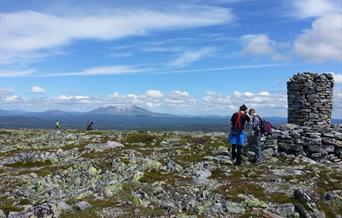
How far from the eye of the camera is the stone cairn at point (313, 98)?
1437 inches

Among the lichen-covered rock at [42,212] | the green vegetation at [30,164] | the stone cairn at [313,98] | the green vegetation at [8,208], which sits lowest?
the green vegetation at [8,208]

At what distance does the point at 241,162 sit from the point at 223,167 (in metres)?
2.30

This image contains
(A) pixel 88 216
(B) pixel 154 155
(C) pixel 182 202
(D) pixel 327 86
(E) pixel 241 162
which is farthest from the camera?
(D) pixel 327 86

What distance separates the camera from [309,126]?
1359 inches

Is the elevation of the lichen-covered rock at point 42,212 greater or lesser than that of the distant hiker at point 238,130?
lesser

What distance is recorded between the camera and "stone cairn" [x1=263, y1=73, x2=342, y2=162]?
30609 mm

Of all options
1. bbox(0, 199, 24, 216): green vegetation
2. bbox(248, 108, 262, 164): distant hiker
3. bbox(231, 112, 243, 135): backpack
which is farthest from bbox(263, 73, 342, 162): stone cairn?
bbox(0, 199, 24, 216): green vegetation

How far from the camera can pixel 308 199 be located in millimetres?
19844

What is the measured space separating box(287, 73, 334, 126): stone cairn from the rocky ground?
7266mm

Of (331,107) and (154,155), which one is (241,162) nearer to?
(154,155)

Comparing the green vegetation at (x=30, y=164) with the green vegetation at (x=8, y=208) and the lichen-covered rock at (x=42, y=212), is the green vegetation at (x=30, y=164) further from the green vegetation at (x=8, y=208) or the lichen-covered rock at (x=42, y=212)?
the lichen-covered rock at (x=42, y=212)

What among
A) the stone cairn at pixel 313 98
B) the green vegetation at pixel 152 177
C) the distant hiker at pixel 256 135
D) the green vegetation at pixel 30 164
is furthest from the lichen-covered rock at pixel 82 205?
the stone cairn at pixel 313 98

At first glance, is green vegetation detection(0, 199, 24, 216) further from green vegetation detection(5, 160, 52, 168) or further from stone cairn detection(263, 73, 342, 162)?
stone cairn detection(263, 73, 342, 162)

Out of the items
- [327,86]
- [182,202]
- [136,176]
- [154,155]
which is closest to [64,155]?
[154,155]
